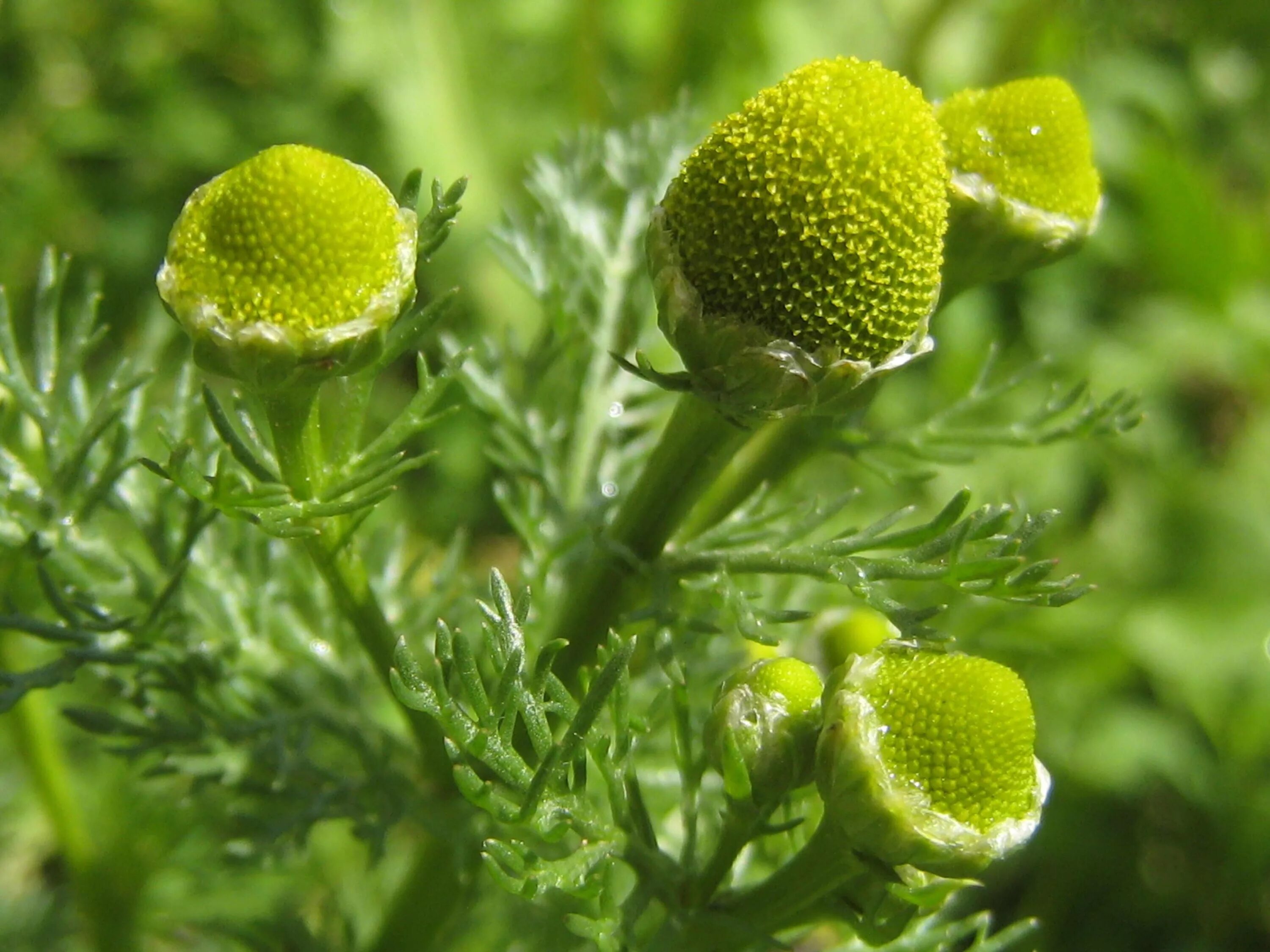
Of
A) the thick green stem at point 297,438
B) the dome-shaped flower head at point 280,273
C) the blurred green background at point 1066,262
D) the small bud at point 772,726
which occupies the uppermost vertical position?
the dome-shaped flower head at point 280,273

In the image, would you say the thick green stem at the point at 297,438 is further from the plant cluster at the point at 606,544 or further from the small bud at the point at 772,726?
the small bud at the point at 772,726

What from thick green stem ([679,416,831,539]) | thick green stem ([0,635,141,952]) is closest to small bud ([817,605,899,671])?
thick green stem ([679,416,831,539])

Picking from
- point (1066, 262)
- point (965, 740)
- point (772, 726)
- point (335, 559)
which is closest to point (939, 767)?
point (965, 740)

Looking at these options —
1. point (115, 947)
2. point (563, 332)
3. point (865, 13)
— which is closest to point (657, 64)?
point (865, 13)

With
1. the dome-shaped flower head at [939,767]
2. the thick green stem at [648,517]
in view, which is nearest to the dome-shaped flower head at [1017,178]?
the thick green stem at [648,517]

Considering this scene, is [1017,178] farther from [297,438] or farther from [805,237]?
[297,438]

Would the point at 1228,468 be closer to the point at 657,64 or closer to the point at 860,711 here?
the point at 657,64
